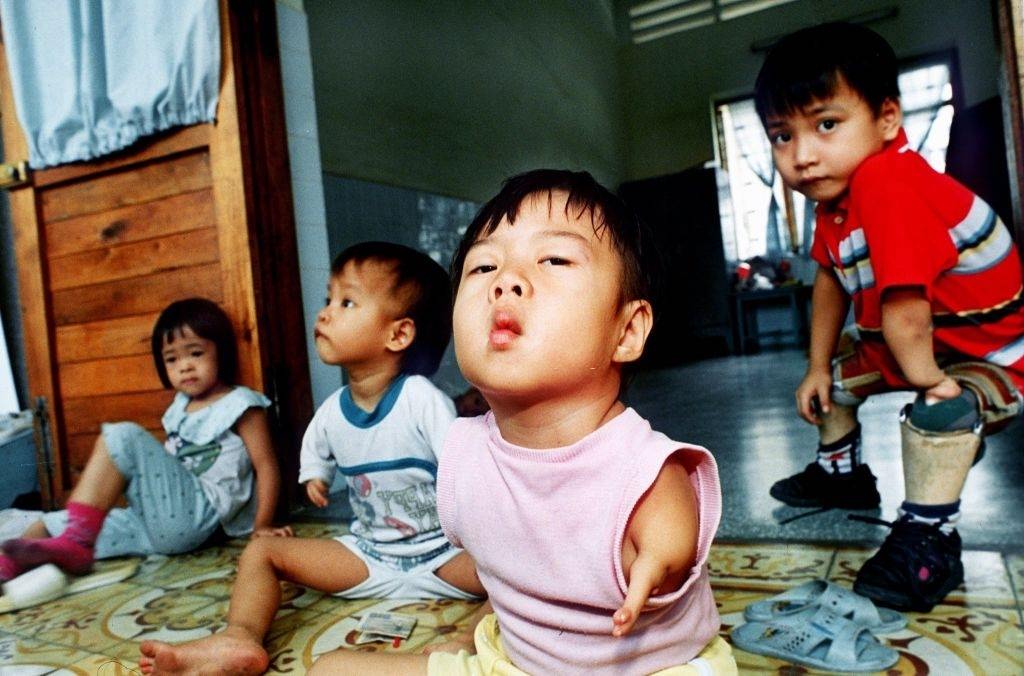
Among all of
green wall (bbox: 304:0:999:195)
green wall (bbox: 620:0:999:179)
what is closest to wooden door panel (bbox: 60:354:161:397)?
green wall (bbox: 304:0:999:195)

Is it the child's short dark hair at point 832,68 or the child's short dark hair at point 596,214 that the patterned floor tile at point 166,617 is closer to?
the child's short dark hair at point 596,214

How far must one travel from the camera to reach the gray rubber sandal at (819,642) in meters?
0.86

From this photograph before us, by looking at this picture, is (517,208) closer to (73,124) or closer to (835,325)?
(835,325)

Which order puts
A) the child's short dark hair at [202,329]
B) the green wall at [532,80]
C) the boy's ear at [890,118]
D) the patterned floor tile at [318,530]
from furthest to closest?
the green wall at [532,80] < the child's short dark hair at [202,329] < the patterned floor tile at [318,530] < the boy's ear at [890,118]

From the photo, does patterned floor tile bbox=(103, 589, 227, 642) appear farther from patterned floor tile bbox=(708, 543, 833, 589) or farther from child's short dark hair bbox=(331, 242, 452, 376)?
patterned floor tile bbox=(708, 543, 833, 589)

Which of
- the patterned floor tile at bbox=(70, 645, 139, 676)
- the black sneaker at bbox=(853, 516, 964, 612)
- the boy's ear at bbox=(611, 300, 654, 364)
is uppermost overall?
the boy's ear at bbox=(611, 300, 654, 364)

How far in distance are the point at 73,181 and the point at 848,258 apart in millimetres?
2005

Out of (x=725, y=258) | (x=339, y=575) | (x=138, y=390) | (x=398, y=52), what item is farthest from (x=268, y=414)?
(x=725, y=258)

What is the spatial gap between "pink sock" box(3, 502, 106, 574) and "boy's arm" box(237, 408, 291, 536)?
352mm

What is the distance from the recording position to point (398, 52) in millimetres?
3248

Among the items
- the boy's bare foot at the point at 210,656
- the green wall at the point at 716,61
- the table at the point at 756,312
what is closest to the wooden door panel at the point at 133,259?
the boy's bare foot at the point at 210,656

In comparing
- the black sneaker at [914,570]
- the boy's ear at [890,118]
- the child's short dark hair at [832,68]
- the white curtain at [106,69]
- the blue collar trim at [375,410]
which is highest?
the white curtain at [106,69]

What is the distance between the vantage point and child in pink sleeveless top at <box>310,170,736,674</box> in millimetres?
652

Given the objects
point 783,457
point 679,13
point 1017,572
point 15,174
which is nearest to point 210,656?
point 1017,572
